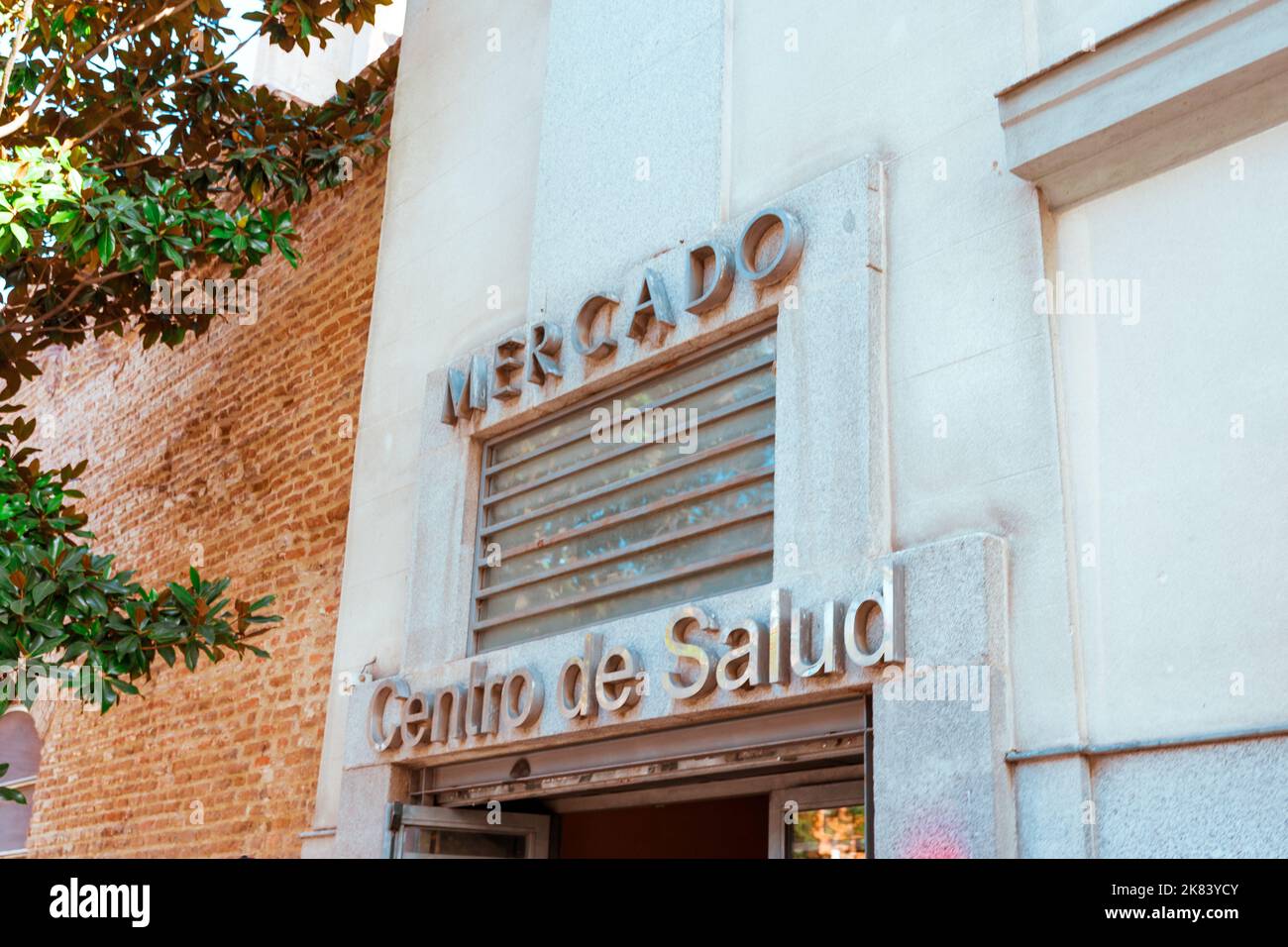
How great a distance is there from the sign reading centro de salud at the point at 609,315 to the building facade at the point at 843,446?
22 mm

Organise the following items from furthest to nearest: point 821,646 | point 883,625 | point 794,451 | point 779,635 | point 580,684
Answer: point 580,684 < point 794,451 < point 779,635 < point 821,646 < point 883,625

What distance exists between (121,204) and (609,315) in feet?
9.64

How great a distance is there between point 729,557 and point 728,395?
2.64ft

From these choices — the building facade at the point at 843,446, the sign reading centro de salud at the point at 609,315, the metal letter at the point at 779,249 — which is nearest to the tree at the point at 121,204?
the building facade at the point at 843,446

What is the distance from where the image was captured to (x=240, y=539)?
1023cm

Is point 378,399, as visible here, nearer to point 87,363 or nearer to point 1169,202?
point 1169,202

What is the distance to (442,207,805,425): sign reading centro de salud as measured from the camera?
20.9 ft

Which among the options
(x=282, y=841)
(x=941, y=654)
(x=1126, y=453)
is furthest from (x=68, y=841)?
(x=1126, y=453)

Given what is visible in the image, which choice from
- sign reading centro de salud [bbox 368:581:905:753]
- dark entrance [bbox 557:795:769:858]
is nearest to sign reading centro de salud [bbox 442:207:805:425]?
sign reading centro de salud [bbox 368:581:905:753]

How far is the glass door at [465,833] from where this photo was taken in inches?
295

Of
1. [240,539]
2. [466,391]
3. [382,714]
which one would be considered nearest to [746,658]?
[382,714]

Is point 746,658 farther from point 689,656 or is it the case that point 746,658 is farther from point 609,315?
point 609,315

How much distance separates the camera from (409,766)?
7730 mm

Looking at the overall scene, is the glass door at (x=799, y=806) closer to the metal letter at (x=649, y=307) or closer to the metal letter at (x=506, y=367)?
the metal letter at (x=649, y=307)
